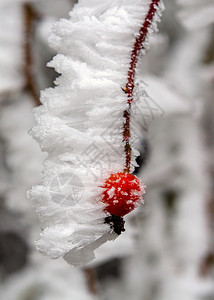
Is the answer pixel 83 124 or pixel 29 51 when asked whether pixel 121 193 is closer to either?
pixel 83 124

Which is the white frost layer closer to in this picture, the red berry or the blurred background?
the red berry

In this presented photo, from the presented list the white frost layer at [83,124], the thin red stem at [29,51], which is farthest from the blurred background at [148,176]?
the white frost layer at [83,124]

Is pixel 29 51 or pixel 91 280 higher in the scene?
pixel 29 51


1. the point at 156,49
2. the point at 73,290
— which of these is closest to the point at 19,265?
the point at 73,290

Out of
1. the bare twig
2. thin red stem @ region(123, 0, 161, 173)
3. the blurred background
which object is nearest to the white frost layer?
thin red stem @ region(123, 0, 161, 173)

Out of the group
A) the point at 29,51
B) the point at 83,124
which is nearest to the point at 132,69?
the point at 83,124
